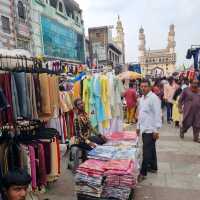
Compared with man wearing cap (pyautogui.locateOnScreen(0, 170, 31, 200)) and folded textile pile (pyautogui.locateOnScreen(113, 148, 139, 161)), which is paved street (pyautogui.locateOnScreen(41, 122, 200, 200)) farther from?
man wearing cap (pyautogui.locateOnScreen(0, 170, 31, 200))

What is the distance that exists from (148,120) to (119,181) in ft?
4.95

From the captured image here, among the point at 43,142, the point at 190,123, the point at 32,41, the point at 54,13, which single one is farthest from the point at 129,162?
the point at 54,13

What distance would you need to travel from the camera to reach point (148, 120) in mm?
5672

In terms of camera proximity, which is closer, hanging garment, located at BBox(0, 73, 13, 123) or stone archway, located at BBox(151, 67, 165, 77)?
hanging garment, located at BBox(0, 73, 13, 123)

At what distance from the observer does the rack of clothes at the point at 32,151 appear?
170 inches

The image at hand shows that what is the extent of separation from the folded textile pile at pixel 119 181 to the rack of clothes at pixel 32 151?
94cm

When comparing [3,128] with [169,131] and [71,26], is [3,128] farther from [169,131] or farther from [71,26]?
[71,26]

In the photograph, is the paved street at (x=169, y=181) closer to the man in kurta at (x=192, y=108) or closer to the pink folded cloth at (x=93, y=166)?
the pink folded cloth at (x=93, y=166)

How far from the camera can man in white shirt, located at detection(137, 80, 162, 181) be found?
18.6ft

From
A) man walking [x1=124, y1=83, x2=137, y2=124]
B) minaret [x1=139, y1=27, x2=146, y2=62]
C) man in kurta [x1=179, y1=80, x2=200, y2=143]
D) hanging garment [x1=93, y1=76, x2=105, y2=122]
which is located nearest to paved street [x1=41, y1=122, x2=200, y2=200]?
man in kurta [x1=179, y1=80, x2=200, y2=143]

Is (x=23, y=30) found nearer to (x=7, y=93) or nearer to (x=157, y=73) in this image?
(x=7, y=93)

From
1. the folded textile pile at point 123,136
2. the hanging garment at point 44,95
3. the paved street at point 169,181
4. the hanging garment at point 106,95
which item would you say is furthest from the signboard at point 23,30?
the hanging garment at point 44,95

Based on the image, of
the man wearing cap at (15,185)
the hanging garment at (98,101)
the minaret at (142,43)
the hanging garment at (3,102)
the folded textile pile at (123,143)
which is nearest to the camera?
the man wearing cap at (15,185)

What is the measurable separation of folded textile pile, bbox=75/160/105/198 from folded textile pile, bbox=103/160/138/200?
0.10 metres
